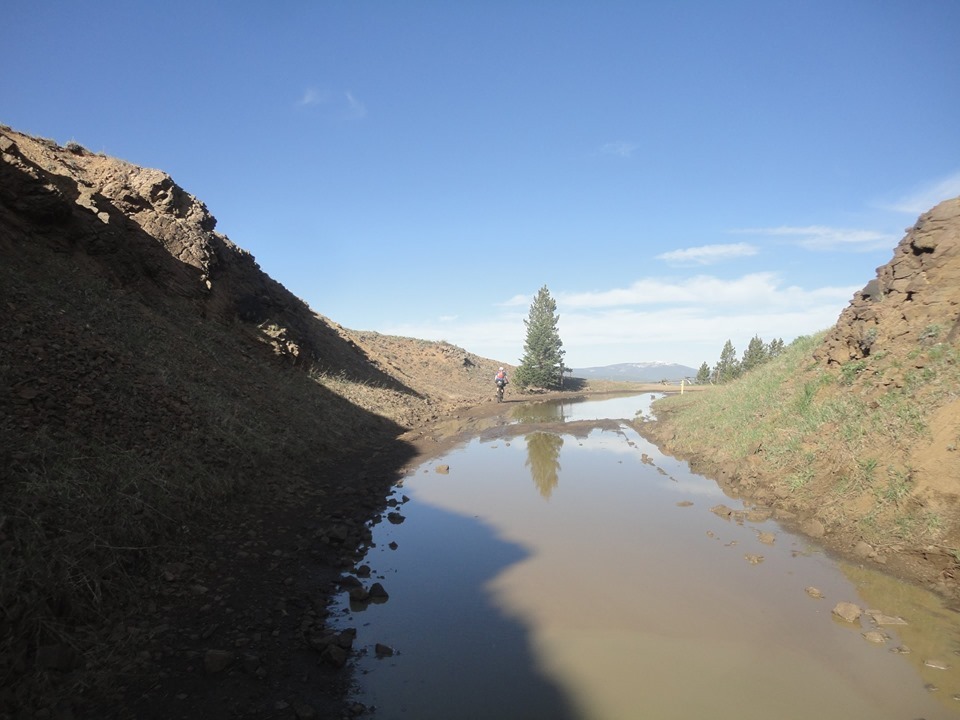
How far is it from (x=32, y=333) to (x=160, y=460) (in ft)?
12.0

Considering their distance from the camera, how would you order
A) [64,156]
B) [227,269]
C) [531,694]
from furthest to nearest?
[227,269]
[64,156]
[531,694]

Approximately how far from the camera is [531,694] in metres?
4.31

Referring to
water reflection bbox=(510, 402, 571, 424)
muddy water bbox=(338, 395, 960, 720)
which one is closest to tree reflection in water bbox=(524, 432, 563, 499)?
muddy water bbox=(338, 395, 960, 720)

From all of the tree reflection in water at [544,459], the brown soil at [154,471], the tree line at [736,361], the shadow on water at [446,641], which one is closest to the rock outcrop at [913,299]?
the brown soil at [154,471]

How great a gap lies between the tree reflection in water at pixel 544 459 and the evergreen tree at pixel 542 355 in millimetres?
26291

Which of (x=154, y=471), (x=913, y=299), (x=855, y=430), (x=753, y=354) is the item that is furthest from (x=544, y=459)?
(x=753, y=354)

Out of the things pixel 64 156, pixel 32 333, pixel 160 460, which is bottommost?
pixel 160 460

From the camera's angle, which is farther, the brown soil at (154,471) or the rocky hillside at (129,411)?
the rocky hillside at (129,411)

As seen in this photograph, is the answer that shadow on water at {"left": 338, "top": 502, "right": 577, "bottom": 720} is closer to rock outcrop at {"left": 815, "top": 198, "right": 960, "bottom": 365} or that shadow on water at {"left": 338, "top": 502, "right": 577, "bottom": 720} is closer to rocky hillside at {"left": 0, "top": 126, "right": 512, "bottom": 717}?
rocky hillside at {"left": 0, "top": 126, "right": 512, "bottom": 717}

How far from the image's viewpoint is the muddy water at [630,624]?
4238 mm

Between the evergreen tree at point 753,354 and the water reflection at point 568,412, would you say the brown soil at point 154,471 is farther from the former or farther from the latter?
the evergreen tree at point 753,354

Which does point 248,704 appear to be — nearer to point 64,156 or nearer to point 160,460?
point 160,460

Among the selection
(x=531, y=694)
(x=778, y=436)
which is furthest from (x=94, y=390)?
(x=778, y=436)

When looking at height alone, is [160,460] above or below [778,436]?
below
